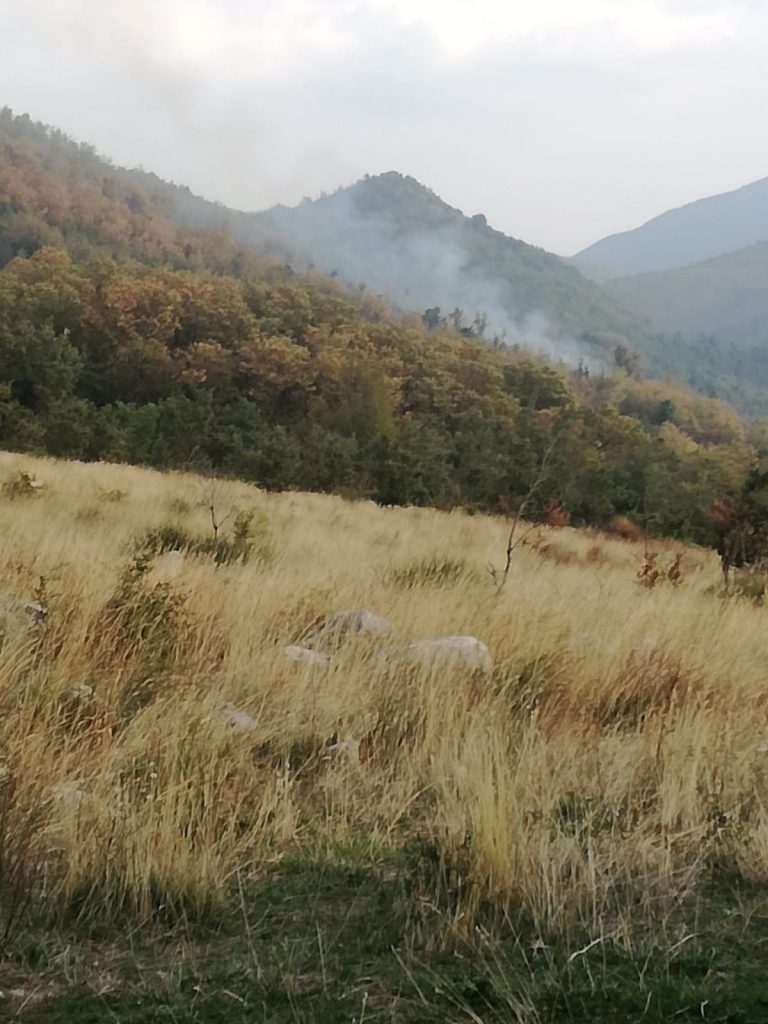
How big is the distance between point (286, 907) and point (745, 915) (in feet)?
3.46

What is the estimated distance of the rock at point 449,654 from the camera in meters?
3.89

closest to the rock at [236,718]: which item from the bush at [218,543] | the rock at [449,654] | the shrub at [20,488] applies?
the rock at [449,654]

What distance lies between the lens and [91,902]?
1980 mm

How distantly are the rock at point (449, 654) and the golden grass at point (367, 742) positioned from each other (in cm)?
9

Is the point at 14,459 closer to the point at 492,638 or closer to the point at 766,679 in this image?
the point at 492,638

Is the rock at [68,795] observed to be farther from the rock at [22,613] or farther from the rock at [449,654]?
the rock at [449,654]

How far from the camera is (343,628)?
4.47 metres

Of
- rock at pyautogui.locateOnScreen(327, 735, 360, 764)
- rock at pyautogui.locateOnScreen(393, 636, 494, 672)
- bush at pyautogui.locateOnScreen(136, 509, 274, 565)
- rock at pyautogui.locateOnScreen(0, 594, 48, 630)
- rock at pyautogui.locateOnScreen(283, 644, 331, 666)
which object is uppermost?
rock at pyautogui.locateOnScreen(0, 594, 48, 630)

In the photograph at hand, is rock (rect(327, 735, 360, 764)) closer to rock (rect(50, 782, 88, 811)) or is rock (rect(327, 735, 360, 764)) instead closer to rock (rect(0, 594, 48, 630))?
rock (rect(50, 782, 88, 811))

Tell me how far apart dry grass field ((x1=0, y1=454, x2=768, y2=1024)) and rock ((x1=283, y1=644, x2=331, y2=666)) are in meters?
0.05

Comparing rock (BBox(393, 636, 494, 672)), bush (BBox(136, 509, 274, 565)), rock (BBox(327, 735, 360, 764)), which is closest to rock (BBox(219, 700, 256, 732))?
rock (BBox(327, 735, 360, 764))

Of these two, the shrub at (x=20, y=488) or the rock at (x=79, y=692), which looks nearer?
the rock at (x=79, y=692)

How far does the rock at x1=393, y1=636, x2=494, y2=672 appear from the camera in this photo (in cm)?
389

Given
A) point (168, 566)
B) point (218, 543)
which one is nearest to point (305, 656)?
point (168, 566)
